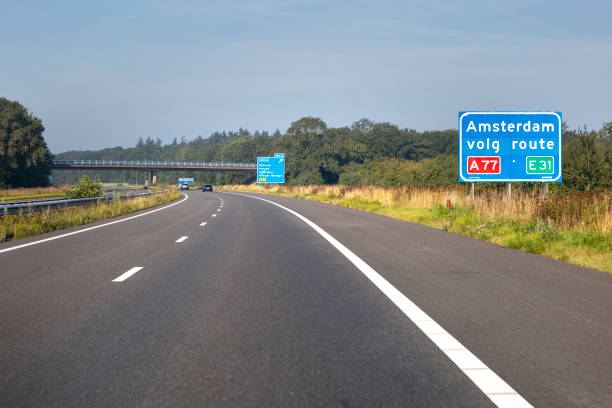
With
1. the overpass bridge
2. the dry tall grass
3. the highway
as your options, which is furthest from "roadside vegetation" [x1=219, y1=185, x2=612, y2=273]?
the overpass bridge

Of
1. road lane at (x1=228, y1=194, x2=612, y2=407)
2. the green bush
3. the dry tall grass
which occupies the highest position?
the green bush

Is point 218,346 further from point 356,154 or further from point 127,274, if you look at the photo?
point 356,154

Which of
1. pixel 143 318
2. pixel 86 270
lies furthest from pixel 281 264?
pixel 143 318

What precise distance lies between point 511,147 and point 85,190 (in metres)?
23.1

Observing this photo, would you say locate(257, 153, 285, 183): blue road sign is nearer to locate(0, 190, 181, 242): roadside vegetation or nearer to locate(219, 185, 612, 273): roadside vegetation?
locate(0, 190, 181, 242): roadside vegetation

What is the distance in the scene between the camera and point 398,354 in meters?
4.75

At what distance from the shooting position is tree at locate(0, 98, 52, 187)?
87.8m

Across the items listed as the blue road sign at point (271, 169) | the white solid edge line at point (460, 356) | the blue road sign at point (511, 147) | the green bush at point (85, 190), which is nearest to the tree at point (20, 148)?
the blue road sign at point (271, 169)

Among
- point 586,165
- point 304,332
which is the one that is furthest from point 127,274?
point 586,165

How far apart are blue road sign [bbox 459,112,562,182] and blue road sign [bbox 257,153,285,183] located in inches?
2146

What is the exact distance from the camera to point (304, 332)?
17.8 feet

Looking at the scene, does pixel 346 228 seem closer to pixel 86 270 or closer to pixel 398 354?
pixel 86 270

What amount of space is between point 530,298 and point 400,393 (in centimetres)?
385

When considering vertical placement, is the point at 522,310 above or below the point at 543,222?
below
